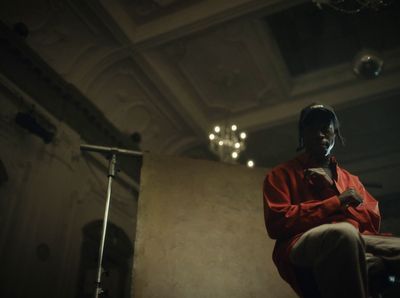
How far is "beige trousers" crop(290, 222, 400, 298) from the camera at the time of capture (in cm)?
215

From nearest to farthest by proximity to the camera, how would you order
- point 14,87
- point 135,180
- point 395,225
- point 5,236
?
point 5,236, point 14,87, point 395,225, point 135,180

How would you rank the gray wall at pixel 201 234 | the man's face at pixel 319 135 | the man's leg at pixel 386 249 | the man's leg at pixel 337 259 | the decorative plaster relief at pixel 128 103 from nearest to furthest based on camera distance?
1. the man's leg at pixel 337 259
2. the man's leg at pixel 386 249
3. the man's face at pixel 319 135
4. the gray wall at pixel 201 234
5. the decorative plaster relief at pixel 128 103

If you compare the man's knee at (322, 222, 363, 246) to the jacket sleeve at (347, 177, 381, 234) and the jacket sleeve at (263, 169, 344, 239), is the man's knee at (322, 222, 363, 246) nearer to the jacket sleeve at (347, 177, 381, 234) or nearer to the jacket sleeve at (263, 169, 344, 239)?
the jacket sleeve at (263, 169, 344, 239)

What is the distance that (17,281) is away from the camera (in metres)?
6.57

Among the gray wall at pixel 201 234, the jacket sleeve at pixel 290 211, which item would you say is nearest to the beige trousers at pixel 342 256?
the jacket sleeve at pixel 290 211

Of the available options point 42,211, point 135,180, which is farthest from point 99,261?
point 135,180

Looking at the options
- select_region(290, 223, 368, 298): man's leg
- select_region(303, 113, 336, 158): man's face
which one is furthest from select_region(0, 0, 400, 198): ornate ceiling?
select_region(290, 223, 368, 298): man's leg

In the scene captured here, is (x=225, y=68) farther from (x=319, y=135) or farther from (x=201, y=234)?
(x=319, y=135)

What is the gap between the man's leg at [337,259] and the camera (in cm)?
214

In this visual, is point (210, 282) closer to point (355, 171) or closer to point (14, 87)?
point (14, 87)

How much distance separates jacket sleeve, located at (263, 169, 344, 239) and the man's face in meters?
0.29

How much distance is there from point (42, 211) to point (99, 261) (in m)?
4.30

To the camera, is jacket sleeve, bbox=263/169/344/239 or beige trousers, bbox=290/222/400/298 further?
jacket sleeve, bbox=263/169/344/239

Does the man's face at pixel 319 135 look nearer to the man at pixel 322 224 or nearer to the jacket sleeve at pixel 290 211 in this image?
the man at pixel 322 224
